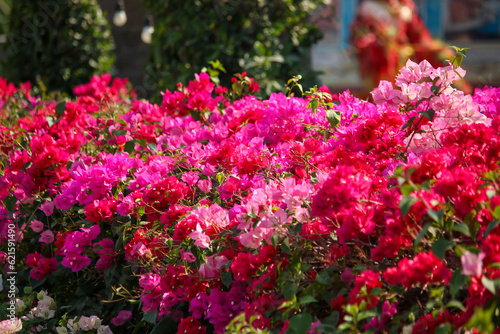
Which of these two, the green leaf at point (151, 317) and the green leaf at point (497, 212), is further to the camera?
the green leaf at point (151, 317)

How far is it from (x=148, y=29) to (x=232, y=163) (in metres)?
3.98

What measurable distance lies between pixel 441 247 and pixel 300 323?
37cm

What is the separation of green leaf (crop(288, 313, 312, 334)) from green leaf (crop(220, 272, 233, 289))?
1.03 feet

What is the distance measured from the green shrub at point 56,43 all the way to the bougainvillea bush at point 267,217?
10.9 ft

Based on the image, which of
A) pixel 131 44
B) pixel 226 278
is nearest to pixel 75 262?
pixel 226 278

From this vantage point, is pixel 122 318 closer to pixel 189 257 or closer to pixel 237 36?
pixel 189 257

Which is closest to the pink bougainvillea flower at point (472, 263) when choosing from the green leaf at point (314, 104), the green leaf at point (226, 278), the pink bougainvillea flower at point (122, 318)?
the green leaf at point (226, 278)

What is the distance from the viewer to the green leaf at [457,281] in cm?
121

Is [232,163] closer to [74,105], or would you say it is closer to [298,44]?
[74,105]

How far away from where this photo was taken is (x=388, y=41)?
752cm

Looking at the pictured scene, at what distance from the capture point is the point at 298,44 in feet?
14.4

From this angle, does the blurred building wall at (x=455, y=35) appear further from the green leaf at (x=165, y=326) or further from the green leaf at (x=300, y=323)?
the green leaf at (x=300, y=323)

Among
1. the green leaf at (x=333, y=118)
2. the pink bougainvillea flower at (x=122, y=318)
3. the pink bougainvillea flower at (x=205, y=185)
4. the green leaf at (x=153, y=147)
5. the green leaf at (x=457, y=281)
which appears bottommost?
the pink bougainvillea flower at (x=122, y=318)

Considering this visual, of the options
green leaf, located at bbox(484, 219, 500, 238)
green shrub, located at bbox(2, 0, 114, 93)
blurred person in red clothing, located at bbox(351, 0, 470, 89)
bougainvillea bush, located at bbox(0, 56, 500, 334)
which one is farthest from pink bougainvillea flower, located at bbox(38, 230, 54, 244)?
blurred person in red clothing, located at bbox(351, 0, 470, 89)
